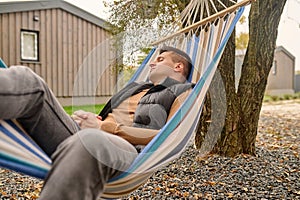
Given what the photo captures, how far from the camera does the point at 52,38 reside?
24.7 ft

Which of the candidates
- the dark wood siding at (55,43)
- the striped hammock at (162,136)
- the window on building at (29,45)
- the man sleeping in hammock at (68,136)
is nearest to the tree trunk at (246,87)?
the striped hammock at (162,136)

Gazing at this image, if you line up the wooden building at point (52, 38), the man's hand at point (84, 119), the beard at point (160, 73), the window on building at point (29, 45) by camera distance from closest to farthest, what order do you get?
1. the man's hand at point (84, 119)
2. the beard at point (160, 73)
3. the wooden building at point (52, 38)
4. the window on building at point (29, 45)

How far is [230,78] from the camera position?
136 inches

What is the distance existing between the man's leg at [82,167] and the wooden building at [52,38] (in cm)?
563

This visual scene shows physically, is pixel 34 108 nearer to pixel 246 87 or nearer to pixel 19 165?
pixel 19 165

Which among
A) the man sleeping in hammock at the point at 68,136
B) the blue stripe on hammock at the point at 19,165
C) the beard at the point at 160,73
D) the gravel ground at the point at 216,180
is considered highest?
the beard at the point at 160,73

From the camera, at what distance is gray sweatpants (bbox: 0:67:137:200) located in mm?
1055

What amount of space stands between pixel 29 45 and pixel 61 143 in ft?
22.1

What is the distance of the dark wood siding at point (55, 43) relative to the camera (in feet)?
22.8

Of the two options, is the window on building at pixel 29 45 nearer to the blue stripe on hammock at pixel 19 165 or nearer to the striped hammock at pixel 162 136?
the striped hammock at pixel 162 136

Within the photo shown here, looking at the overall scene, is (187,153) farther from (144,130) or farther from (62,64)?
(62,64)

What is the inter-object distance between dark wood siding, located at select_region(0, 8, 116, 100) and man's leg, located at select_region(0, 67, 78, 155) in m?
5.62

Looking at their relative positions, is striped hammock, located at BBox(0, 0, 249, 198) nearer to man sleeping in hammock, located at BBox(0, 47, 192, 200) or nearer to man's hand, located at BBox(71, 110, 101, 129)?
man sleeping in hammock, located at BBox(0, 47, 192, 200)

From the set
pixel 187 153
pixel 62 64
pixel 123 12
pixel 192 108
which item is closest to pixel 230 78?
pixel 187 153
